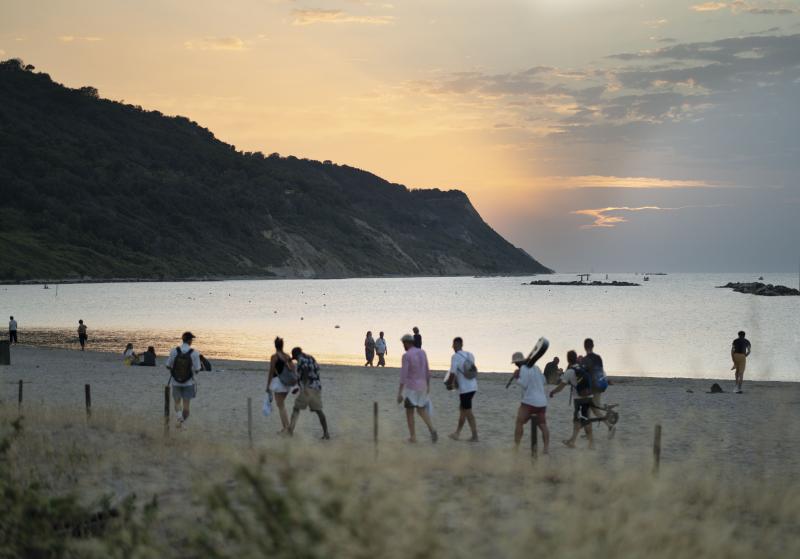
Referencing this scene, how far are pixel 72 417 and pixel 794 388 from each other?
23.4m

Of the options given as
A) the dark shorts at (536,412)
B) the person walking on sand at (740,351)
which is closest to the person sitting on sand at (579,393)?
the dark shorts at (536,412)

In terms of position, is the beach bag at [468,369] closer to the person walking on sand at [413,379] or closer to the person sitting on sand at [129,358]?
the person walking on sand at [413,379]

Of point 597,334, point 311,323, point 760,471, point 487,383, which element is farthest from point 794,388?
point 311,323

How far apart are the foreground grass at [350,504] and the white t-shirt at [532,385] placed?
94cm

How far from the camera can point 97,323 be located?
7675 centimetres

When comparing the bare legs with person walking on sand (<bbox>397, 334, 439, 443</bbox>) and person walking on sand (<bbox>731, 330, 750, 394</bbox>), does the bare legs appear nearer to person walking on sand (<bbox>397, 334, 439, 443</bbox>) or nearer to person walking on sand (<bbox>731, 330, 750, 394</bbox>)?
person walking on sand (<bbox>397, 334, 439, 443</bbox>)

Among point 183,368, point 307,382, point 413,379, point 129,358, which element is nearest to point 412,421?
point 413,379

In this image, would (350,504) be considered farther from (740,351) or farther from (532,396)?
(740,351)

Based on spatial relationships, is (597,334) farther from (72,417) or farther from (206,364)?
(72,417)

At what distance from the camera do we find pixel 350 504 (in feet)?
20.1

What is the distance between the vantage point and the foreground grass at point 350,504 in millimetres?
6176

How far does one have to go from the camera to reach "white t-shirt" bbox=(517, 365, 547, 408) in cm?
1386

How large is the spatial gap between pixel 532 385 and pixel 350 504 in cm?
816

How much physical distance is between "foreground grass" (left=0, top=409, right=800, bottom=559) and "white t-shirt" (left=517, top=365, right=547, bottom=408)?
3.07ft
